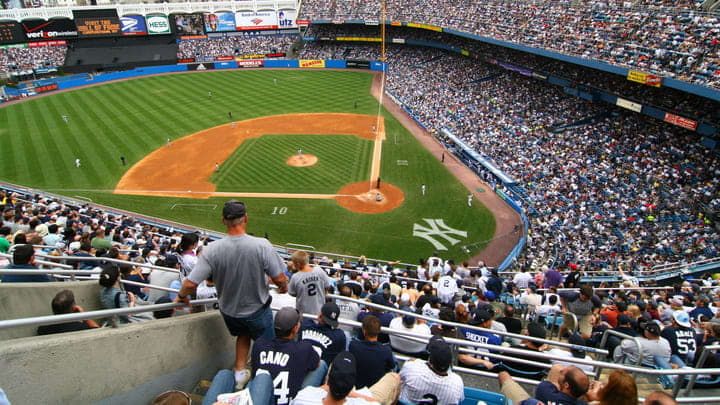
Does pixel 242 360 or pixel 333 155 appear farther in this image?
pixel 333 155

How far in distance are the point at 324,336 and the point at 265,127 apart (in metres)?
37.4

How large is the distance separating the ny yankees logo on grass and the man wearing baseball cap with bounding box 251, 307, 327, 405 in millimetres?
18866

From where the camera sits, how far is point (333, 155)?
34.3 m

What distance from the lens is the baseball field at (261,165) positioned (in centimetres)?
2459

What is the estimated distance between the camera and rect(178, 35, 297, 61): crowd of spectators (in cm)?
6662

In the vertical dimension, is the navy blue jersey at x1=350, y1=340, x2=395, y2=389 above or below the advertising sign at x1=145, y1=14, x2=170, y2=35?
below

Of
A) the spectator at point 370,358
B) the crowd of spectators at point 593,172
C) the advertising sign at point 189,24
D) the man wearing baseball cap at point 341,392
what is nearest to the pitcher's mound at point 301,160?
the crowd of spectators at point 593,172

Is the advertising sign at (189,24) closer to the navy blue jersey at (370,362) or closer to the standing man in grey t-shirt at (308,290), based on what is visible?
the standing man in grey t-shirt at (308,290)

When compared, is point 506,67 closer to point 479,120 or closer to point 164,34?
point 479,120

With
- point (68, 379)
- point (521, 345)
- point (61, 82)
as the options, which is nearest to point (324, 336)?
point (68, 379)

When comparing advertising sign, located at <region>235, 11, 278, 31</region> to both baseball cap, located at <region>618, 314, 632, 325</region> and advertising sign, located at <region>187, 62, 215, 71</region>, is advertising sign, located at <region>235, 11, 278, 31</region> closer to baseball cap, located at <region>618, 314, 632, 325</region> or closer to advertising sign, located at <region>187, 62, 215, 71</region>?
advertising sign, located at <region>187, 62, 215, 71</region>

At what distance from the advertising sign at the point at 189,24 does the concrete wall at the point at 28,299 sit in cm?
7416

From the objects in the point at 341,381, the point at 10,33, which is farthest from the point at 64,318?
the point at 10,33

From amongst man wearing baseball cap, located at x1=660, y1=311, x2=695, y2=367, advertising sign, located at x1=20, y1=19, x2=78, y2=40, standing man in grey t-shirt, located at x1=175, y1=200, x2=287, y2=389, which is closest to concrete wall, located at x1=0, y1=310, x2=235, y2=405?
standing man in grey t-shirt, located at x1=175, y1=200, x2=287, y2=389
